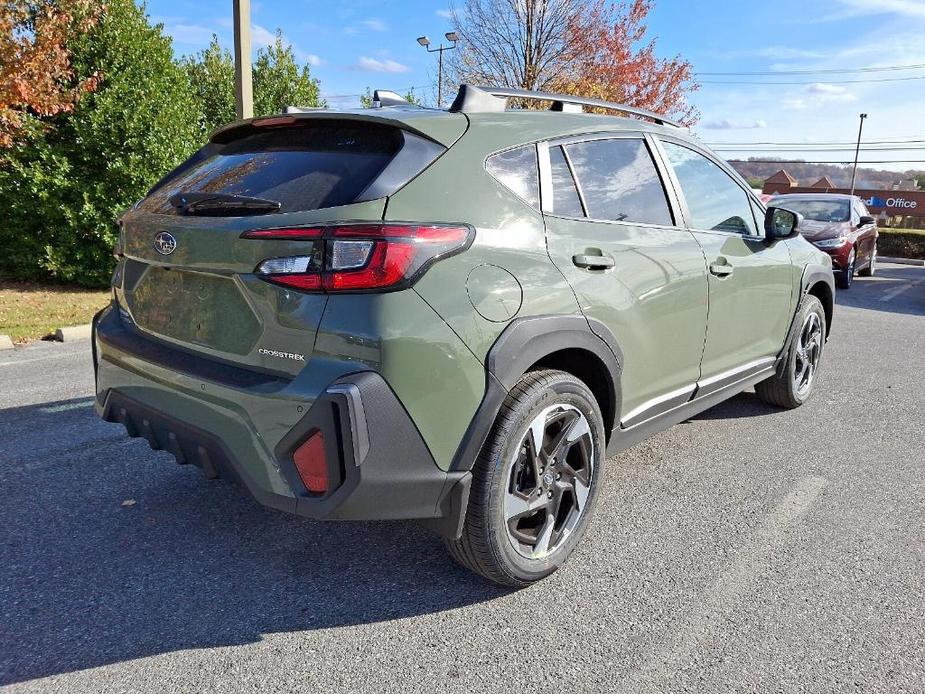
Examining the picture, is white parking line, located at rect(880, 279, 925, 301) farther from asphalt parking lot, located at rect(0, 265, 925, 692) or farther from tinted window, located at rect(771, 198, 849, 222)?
asphalt parking lot, located at rect(0, 265, 925, 692)

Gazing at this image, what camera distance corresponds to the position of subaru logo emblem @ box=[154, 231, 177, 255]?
8.29ft

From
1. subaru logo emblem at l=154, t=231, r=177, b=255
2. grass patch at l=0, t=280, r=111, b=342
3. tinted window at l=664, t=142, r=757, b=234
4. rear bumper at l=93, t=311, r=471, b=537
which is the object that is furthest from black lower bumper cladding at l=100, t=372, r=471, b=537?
grass patch at l=0, t=280, r=111, b=342

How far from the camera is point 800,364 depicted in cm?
501

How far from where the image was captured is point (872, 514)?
3.38 m

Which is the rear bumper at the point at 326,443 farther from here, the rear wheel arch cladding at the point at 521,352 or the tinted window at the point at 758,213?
the tinted window at the point at 758,213

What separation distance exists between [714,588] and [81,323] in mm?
7106

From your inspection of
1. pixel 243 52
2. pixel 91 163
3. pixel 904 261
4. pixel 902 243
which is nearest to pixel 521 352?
pixel 243 52

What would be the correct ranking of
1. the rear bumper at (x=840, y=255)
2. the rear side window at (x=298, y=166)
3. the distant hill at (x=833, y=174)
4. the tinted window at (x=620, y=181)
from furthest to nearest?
the distant hill at (x=833, y=174) → the rear bumper at (x=840, y=255) → the tinted window at (x=620, y=181) → the rear side window at (x=298, y=166)

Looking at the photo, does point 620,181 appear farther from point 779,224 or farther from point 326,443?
point 326,443

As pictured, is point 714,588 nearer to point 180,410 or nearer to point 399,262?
point 399,262

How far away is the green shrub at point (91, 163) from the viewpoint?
9164mm

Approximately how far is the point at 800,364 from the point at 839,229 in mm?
9162

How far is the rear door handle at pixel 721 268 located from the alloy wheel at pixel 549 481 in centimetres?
128

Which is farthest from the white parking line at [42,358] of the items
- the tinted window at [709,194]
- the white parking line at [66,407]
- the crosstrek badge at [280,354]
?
the tinted window at [709,194]
